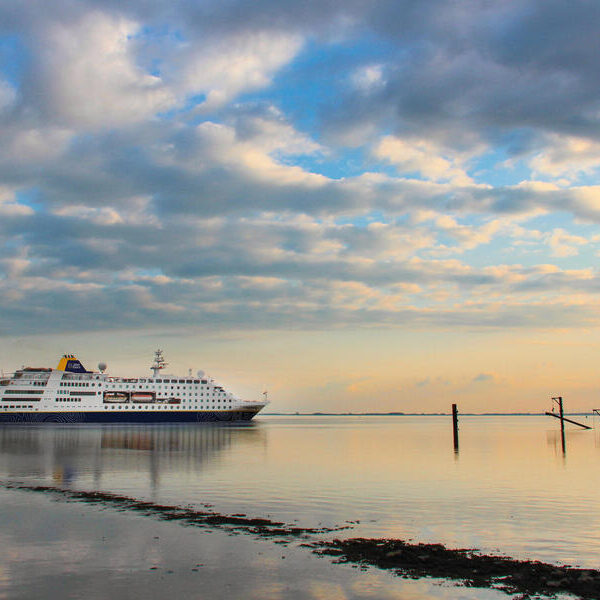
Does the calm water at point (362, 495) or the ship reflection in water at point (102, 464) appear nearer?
the calm water at point (362, 495)

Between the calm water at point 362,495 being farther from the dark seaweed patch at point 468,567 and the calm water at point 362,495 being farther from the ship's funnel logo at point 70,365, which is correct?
the ship's funnel logo at point 70,365

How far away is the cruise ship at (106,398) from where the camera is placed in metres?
129

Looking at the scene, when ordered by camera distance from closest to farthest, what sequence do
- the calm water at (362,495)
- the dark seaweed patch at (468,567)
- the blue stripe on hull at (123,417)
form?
the dark seaweed patch at (468,567) < the calm water at (362,495) < the blue stripe on hull at (123,417)

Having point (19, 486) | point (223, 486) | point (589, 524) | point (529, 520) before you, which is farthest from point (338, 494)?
point (19, 486)

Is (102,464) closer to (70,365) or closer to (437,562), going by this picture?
(437,562)

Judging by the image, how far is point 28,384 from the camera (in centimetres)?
13050

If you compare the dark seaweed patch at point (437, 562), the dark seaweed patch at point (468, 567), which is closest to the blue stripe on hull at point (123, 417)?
the dark seaweed patch at point (437, 562)

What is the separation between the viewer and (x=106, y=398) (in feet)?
438

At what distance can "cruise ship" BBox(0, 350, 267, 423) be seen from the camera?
423 feet

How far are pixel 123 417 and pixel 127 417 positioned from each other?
0.88 metres

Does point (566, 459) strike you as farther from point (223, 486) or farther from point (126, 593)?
point (126, 593)

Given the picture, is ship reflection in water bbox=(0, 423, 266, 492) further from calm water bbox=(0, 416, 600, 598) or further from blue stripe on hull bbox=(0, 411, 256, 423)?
blue stripe on hull bbox=(0, 411, 256, 423)

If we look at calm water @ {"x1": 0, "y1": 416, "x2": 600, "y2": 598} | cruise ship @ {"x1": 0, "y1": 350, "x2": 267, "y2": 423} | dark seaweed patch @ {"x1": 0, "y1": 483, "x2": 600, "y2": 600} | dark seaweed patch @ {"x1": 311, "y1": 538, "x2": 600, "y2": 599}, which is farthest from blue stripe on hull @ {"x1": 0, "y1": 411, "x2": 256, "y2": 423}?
dark seaweed patch @ {"x1": 311, "y1": 538, "x2": 600, "y2": 599}

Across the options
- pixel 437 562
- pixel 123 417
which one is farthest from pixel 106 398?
pixel 437 562
